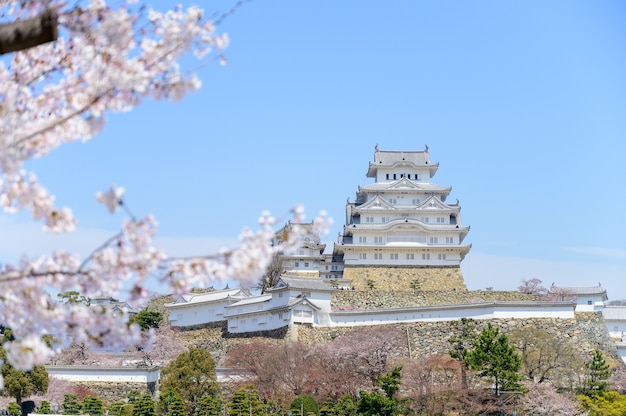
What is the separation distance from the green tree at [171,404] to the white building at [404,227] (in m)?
16.5

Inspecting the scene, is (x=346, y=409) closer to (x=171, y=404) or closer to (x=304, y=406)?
(x=304, y=406)

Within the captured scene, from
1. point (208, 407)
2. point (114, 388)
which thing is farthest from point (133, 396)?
point (208, 407)

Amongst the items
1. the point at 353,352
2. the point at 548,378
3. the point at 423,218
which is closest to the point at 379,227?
the point at 423,218

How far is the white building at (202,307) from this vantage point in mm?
39094

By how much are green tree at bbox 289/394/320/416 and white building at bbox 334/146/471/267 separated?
15988 millimetres

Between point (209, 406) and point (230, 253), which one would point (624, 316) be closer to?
point (209, 406)

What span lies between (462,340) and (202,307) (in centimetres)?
1252

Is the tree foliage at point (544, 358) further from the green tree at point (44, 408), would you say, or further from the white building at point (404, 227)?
the green tree at point (44, 408)

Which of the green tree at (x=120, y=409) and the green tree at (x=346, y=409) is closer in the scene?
the green tree at (x=346, y=409)

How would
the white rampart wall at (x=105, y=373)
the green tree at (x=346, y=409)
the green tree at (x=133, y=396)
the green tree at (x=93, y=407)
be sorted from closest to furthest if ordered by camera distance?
the green tree at (x=346, y=409) < the green tree at (x=93, y=407) < the green tree at (x=133, y=396) < the white rampart wall at (x=105, y=373)

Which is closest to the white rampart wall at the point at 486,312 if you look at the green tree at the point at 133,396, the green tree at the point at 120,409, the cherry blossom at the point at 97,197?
the green tree at the point at 133,396

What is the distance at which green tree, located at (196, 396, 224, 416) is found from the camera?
27.2m

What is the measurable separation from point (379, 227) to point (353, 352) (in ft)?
38.5

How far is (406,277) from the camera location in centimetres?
4206
